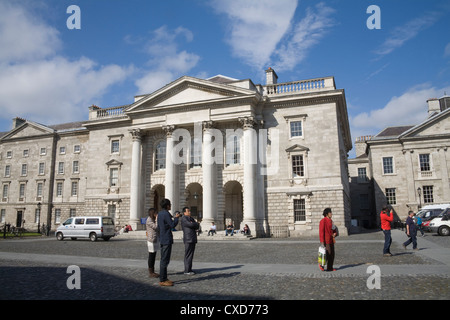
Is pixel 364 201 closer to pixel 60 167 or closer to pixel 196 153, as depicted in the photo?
pixel 196 153

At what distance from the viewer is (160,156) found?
35.3 metres

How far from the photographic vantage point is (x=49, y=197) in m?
44.5

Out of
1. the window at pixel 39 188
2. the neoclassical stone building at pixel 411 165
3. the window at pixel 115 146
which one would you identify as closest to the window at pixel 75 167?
the window at pixel 39 188

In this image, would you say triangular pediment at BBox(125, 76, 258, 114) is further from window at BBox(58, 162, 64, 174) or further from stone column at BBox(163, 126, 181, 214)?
window at BBox(58, 162, 64, 174)

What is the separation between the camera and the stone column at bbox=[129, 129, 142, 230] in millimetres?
33562

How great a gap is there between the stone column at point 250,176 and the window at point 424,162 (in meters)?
23.0

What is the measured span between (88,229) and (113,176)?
37.3 feet

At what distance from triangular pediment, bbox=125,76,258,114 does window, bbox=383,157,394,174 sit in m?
22.1

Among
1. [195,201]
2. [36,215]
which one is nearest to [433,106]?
[195,201]

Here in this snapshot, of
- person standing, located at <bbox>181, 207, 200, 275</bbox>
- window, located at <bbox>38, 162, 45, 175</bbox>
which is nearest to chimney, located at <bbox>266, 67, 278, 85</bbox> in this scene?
person standing, located at <bbox>181, 207, 200, 275</bbox>

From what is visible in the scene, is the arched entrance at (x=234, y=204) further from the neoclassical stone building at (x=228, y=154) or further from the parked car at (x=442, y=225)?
the parked car at (x=442, y=225)

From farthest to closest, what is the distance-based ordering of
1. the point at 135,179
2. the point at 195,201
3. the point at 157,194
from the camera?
the point at 157,194, the point at 195,201, the point at 135,179
